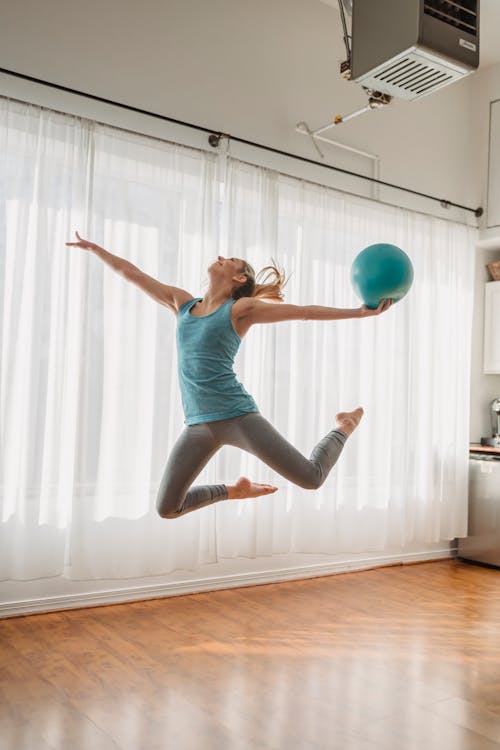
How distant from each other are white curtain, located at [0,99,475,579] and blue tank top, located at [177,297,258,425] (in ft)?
3.06

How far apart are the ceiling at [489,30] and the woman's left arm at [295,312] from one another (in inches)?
116

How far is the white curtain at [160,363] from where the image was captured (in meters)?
3.46

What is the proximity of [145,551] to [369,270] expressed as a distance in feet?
6.49

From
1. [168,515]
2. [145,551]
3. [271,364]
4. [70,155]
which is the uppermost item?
[70,155]

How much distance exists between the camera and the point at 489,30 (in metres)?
5.07

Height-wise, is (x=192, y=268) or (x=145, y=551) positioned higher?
(x=192, y=268)

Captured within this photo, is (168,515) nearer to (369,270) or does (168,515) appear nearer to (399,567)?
(369,270)

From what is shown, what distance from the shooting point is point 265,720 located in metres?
2.32

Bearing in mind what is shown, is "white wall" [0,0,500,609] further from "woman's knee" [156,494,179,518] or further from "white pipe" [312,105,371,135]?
"woman's knee" [156,494,179,518]

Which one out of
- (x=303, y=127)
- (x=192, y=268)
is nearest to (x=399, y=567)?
(x=192, y=268)

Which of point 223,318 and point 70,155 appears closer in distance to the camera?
point 223,318

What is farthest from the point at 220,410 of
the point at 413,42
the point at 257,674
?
the point at 413,42

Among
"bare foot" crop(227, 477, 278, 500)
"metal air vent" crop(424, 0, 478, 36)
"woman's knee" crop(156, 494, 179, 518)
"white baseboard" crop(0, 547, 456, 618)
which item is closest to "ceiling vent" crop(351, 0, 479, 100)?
"metal air vent" crop(424, 0, 478, 36)

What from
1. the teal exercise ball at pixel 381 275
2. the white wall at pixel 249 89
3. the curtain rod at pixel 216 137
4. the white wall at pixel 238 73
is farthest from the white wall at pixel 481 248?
the teal exercise ball at pixel 381 275
